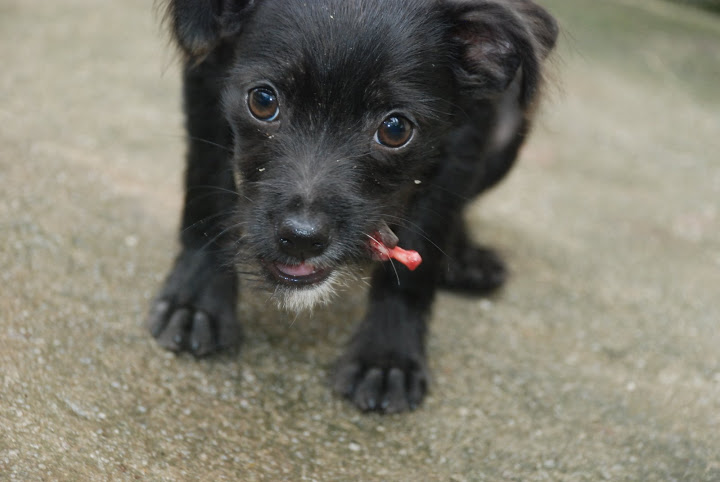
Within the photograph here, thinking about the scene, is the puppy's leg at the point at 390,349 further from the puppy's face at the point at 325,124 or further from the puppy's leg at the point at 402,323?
the puppy's face at the point at 325,124

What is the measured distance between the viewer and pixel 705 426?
10.2 ft

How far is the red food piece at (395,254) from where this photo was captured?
2.76 m

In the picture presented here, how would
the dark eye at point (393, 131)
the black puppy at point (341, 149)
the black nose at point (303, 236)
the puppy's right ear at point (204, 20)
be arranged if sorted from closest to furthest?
the black nose at point (303, 236) < the black puppy at point (341, 149) < the dark eye at point (393, 131) < the puppy's right ear at point (204, 20)

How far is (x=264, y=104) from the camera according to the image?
2.72 metres

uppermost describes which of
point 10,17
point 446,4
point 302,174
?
point 446,4

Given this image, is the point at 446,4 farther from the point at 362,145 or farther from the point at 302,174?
the point at 302,174

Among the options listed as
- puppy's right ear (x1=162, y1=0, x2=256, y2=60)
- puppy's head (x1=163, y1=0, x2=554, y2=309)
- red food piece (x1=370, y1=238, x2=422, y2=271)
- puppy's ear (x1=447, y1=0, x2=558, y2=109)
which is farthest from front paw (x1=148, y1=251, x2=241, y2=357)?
puppy's ear (x1=447, y1=0, x2=558, y2=109)

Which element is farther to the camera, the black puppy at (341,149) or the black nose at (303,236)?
the black puppy at (341,149)

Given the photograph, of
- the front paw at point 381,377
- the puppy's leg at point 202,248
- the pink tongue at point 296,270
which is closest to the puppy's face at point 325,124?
the pink tongue at point 296,270

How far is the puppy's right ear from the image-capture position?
280 centimetres

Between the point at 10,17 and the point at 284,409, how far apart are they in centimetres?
386

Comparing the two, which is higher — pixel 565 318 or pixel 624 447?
pixel 624 447

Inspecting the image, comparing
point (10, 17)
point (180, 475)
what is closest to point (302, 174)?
point (180, 475)

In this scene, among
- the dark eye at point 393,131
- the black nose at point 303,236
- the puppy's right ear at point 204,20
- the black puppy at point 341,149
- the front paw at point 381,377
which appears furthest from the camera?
the front paw at point 381,377
